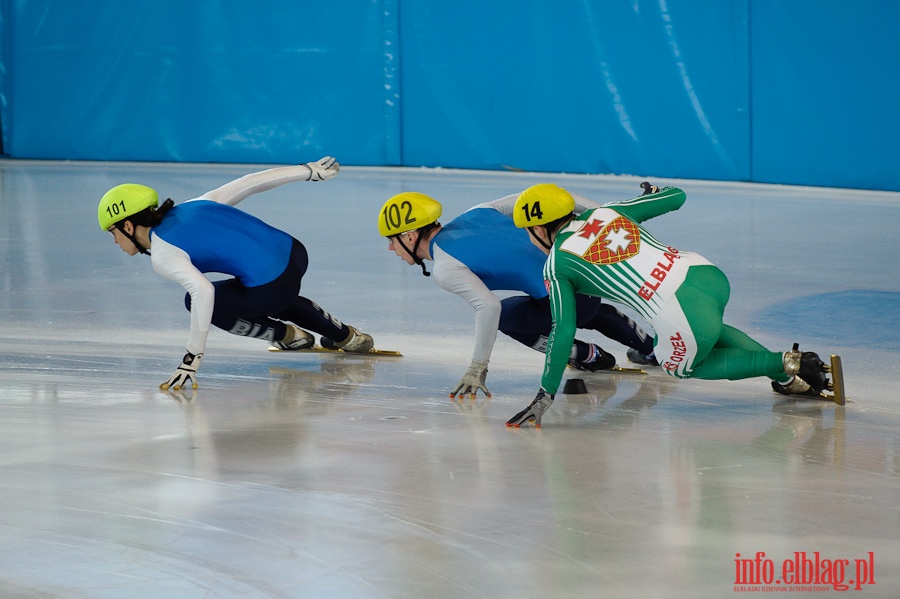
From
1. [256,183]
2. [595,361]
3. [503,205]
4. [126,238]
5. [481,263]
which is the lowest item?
[595,361]

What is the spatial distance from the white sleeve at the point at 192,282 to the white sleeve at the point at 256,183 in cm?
48

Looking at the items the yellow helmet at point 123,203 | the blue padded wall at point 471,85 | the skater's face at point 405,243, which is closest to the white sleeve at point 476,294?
the skater's face at point 405,243

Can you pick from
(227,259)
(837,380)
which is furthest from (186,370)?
(837,380)

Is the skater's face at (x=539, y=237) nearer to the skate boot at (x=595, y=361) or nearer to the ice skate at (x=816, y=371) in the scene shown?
the skate boot at (x=595, y=361)

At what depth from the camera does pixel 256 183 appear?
203 inches

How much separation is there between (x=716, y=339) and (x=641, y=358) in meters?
1.01

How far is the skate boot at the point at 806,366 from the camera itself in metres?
4.09

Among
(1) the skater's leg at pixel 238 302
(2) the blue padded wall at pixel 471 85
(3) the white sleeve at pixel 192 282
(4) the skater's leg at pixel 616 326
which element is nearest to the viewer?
(3) the white sleeve at pixel 192 282

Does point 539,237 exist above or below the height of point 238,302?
above

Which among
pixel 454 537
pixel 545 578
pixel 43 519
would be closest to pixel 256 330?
pixel 43 519

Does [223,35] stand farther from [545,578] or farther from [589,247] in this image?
[545,578]

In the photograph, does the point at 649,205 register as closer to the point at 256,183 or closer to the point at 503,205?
the point at 503,205

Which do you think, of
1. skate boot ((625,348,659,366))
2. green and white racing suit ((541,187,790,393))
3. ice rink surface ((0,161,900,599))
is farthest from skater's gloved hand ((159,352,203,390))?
skate boot ((625,348,659,366))

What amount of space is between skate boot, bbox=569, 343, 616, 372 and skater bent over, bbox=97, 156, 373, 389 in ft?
3.33
